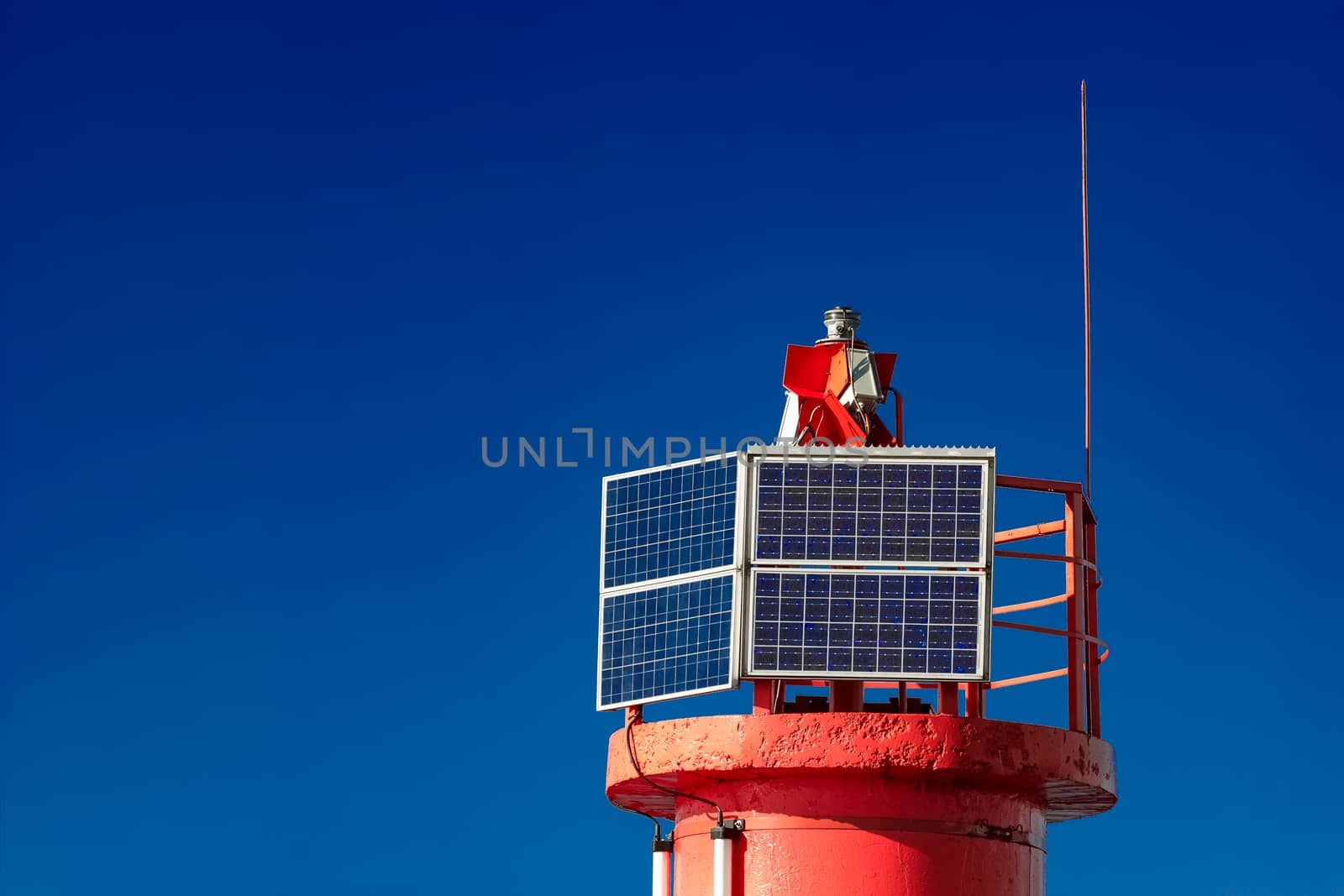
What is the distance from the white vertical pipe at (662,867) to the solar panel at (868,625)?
2776 mm

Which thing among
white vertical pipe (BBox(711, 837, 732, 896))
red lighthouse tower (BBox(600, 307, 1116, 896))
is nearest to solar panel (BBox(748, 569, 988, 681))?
red lighthouse tower (BBox(600, 307, 1116, 896))

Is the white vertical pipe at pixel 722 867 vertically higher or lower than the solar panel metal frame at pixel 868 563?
lower

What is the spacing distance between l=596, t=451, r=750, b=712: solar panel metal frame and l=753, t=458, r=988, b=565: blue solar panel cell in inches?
6.8

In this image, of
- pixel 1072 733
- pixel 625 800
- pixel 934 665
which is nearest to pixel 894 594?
pixel 934 665

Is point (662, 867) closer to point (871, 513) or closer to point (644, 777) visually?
point (644, 777)

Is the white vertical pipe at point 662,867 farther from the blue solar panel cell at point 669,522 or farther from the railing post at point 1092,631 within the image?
the railing post at point 1092,631

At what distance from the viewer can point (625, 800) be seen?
22.9 m

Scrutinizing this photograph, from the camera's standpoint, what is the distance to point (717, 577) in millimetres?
21203

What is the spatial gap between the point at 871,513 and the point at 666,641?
2.51 metres

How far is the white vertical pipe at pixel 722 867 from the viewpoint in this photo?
68.4 feet

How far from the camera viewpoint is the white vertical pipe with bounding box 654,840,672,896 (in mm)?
22203

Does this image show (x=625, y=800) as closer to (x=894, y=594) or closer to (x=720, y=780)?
(x=720, y=780)

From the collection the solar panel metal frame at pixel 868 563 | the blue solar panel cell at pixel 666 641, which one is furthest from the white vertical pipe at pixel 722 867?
the solar panel metal frame at pixel 868 563

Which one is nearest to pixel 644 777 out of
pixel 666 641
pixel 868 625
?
pixel 666 641
